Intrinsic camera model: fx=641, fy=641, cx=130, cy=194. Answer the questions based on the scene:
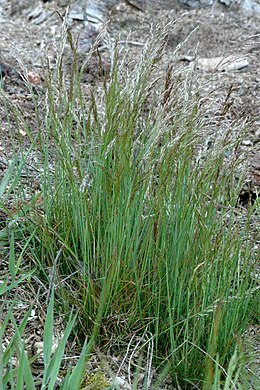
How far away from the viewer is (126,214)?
2213 mm

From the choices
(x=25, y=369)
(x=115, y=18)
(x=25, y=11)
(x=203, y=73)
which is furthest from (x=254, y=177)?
(x=25, y=11)

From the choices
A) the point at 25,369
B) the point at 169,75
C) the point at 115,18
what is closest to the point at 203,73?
the point at 115,18

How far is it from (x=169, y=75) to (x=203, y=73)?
9.43ft

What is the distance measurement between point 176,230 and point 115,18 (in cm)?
403

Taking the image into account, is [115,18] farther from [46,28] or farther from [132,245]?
[132,245]

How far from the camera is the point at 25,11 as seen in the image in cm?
605

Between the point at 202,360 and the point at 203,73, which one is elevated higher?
the point at 203,73

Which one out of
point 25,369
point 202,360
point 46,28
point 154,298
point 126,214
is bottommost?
point 202,360

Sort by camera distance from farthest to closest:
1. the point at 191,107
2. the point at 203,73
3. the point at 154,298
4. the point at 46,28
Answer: the point at 46,28
the point at 203,73
the point at 154,298
the point at 191,107

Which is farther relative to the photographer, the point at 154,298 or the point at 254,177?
the point at 254,177

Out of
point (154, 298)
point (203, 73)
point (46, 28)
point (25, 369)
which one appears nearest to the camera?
point (25, 369)

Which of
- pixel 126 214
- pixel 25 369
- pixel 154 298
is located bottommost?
pixel 154 298

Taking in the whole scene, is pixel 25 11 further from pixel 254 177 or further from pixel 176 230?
pixel 176 230

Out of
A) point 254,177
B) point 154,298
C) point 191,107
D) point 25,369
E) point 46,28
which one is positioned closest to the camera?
point 25,369
